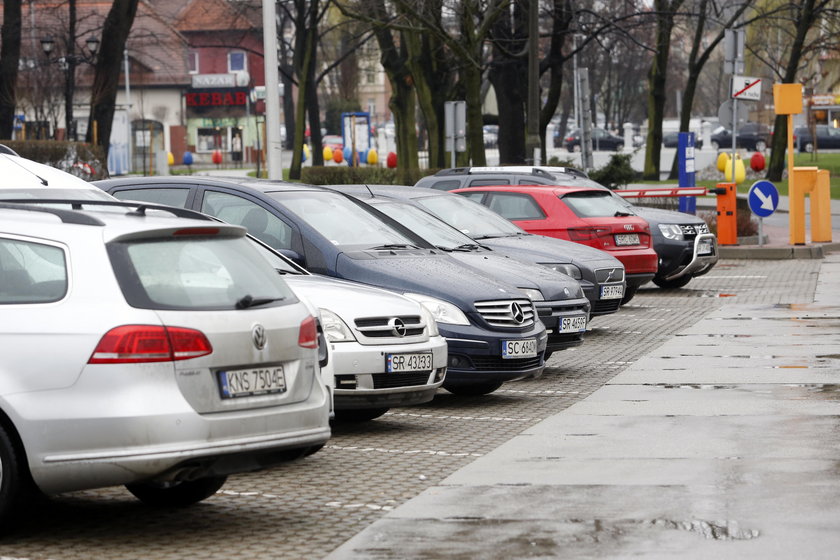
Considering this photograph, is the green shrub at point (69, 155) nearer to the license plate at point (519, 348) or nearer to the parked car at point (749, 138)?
the license plate at point (519, 348)

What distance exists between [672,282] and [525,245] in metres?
7.67

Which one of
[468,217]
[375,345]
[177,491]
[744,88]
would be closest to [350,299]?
[375,345]

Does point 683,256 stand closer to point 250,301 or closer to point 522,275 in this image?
point 522,275

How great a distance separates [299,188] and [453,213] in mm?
3976

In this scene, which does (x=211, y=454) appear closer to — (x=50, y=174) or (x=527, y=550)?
(x=527, y=550)

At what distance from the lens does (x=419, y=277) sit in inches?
428

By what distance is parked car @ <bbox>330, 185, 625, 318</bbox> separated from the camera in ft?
47.8

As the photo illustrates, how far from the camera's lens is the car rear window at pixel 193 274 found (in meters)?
6.51

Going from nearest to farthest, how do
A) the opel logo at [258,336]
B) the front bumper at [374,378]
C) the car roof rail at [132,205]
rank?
1. the opel logo at [258,336]
2. the car roof rail at [132,205]
3. the front bumper at [374,378]

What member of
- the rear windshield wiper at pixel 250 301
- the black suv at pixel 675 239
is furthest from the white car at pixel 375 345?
the black suv at pixel 675 239

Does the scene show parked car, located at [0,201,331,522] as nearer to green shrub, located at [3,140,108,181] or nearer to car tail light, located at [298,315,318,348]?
car tail light, located at [298,315,318,348]

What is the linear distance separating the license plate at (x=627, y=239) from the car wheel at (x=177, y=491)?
10.8m

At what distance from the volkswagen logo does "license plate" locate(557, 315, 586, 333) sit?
4.23ft

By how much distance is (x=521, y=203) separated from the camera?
58.1 ft
